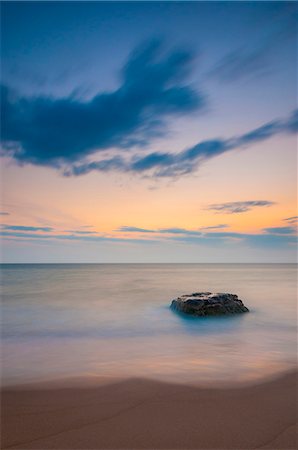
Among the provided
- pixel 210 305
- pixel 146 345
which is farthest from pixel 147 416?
pixel 210 305

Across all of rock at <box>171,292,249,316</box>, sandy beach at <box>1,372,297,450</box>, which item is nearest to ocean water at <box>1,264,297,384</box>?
rock at <box>171,292,249,316</box>

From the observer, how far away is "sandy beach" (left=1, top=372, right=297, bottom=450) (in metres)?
4.07

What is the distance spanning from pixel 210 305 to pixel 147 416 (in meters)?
10.5

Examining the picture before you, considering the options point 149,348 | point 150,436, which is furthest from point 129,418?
point 149,348

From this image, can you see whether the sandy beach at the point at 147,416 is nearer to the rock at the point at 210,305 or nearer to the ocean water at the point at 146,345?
the ocean water at the point at 146,345

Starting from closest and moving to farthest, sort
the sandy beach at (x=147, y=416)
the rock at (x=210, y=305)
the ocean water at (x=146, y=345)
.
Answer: the sandy beach at (x=147, y=416)
the ocean water at (x=146, y=345)
the rock at (x=210, y=305)

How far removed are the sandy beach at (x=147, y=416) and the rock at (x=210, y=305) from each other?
8164 millimetres

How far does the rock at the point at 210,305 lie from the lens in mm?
14516

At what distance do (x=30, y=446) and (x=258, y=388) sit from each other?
425cm

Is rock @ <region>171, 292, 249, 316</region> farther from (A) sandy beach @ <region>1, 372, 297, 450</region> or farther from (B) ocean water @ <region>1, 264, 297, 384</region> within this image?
(A) sandy beach @ <region>1, 372, 297, 450</region>

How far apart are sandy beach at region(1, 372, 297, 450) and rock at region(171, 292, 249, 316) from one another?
321 inches

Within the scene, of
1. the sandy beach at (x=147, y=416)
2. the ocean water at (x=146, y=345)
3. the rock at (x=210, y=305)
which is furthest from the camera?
the rock at (x=210, y=305)

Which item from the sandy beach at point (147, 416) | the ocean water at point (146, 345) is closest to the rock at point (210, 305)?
the ocean water at point (146, 345)

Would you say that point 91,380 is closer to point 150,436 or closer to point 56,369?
point 56,369
